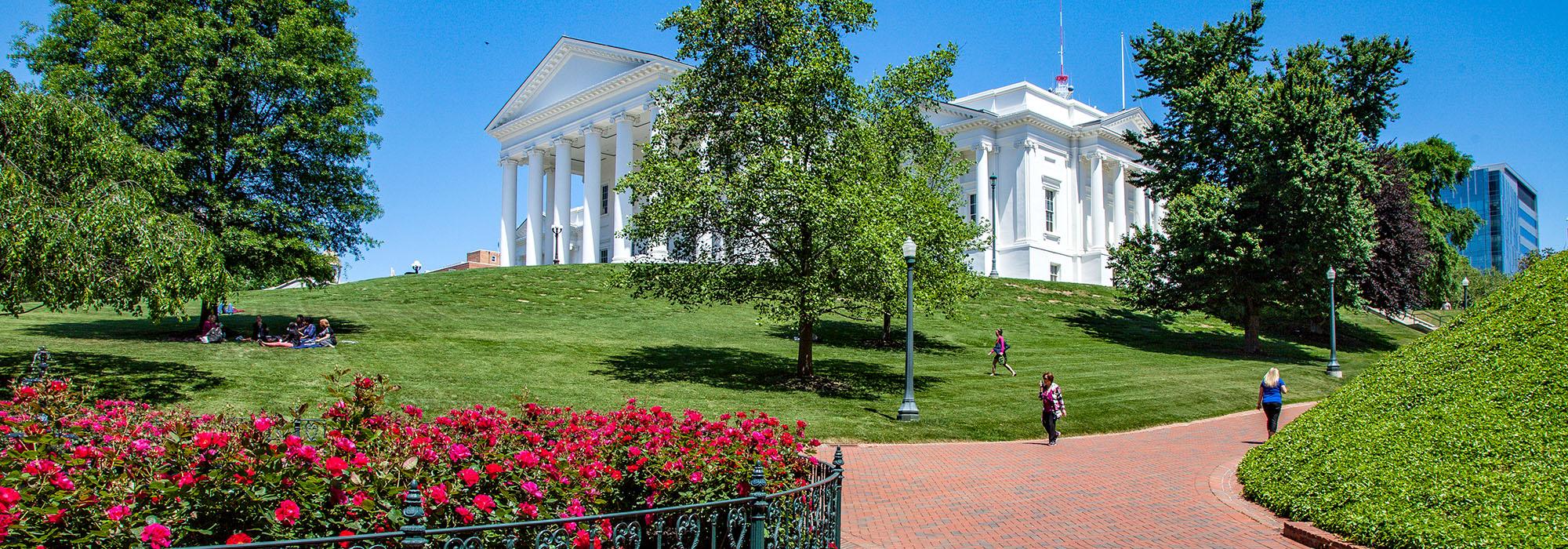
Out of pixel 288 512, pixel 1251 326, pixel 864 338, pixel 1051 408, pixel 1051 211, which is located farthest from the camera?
pixel 1051 211

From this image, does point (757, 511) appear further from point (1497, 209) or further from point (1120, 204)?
point (1497, 209)

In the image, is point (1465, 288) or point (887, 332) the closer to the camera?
point (887, 332)

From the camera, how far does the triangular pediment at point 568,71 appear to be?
5822 cm

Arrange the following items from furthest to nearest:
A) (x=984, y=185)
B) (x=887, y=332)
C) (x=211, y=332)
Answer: (x=984, y=185)
(x=887, y=332)
(x=211, y=332)

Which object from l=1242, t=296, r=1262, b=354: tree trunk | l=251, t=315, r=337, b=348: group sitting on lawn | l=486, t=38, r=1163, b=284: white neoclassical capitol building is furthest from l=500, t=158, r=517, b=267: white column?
l=1242, t=296, r=1262, b=354: tree trunk

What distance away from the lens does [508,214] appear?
67375 mm

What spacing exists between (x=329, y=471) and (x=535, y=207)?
6168 cm

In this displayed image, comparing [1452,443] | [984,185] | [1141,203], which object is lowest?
[1452,443]

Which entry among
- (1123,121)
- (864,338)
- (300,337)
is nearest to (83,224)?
(300,337)

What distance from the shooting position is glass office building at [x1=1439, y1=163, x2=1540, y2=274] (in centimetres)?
17638

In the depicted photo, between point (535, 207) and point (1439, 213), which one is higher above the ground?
point (535, 207)

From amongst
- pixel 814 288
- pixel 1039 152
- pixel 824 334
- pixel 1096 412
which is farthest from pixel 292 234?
pixel 1039 152

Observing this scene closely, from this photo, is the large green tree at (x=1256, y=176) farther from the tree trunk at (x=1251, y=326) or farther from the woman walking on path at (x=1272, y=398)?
the woman walking on path at (x=1272, y=398)

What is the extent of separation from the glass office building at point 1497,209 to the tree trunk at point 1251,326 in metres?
172
